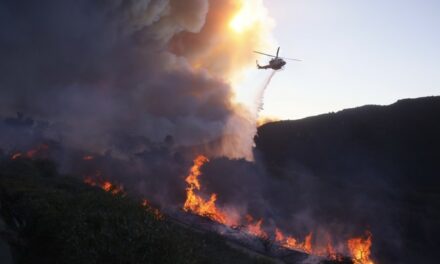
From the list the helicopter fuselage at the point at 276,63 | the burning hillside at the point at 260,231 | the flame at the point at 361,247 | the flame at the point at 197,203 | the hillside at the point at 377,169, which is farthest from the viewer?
the helicopter fuselage at the point at 276,63

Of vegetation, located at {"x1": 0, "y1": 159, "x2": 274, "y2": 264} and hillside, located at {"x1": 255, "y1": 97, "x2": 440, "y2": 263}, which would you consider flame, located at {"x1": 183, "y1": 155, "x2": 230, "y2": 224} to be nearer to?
hillside, located at {"x1": 255, "y1": 97, "x2": 440, "y2": 263}

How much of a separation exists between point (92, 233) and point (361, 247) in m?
26.6

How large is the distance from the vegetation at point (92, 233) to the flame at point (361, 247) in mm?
13100

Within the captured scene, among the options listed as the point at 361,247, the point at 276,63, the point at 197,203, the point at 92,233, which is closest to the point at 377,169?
the point at 361,247

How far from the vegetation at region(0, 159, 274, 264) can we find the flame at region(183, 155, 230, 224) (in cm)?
1122

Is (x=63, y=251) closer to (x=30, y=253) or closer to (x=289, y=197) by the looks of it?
(x=30, y=253)

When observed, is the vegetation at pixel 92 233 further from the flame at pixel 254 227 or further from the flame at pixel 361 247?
the flame at pixel 361 247

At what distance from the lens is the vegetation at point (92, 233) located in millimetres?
15406

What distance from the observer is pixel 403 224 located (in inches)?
1458

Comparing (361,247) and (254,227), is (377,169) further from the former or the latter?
(254,227)

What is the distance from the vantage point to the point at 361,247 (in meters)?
35.4

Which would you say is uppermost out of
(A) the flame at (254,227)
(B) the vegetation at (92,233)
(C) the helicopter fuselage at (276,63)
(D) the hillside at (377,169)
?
(C) the helicopter fuselage at (276,63)

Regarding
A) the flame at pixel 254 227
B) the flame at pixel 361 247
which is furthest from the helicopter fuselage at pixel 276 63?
the flame at pixel 361 247

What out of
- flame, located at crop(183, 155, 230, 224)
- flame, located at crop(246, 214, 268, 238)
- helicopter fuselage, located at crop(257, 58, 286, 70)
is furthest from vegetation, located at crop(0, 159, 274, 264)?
helicopter fuselage, located at crop(257, 58, 286, 70)
